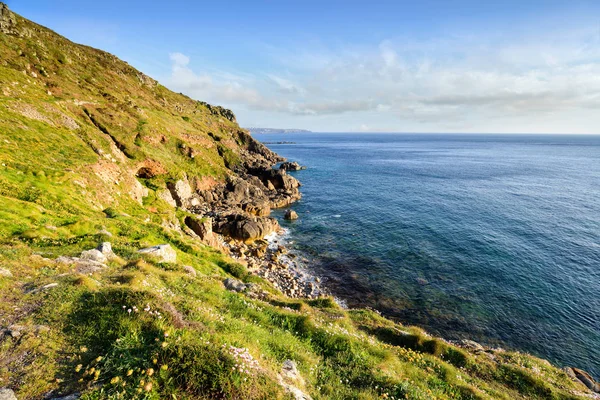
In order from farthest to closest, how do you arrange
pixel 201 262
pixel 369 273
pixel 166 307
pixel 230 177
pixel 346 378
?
pixel 230 177 < pixel 369 273 < pixel 201 262 < pixel 346 378 < pixel 166 307

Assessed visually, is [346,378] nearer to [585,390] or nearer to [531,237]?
[585,390]

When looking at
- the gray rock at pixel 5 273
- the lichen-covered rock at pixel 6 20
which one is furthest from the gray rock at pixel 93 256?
the lichen-covered rock at pixel 6 20

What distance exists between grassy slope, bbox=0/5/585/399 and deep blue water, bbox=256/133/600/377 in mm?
12779

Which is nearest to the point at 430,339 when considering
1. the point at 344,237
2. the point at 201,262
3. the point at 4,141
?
the point at 201,262

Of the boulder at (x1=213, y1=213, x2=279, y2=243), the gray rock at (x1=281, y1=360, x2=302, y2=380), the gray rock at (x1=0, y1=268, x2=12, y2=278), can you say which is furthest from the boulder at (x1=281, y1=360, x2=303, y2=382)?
the boulder at (x1=213, y1=213, x2=279, y2=243)

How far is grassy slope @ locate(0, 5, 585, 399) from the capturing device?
21.2 feet

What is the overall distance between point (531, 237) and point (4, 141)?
7945 centimetres

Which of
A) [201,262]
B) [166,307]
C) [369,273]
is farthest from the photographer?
[369,273]

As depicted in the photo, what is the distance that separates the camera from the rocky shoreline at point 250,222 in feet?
132

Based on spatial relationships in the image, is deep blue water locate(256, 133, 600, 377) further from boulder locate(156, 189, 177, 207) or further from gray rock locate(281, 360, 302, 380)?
gray rock locate(281, 360, 302, 380)

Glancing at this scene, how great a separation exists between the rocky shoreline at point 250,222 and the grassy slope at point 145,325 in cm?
1017

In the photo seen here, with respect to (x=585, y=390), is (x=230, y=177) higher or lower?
higher

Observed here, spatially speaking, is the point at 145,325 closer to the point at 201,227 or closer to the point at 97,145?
the point at 201,227

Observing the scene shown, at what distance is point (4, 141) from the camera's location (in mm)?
28703
